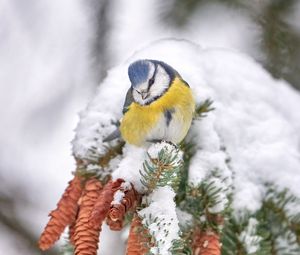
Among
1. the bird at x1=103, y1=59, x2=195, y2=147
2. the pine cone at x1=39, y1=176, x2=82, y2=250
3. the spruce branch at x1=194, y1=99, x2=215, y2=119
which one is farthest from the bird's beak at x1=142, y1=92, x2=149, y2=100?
the pine cone at x1=39, y1=176, x2=82, y2=250

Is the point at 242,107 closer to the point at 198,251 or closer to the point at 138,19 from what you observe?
the point at 198,251

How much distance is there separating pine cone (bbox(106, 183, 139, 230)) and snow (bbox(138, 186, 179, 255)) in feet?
0.07

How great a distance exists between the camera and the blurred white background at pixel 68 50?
1.63m

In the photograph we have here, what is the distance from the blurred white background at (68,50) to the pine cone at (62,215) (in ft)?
2.09

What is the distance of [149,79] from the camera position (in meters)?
→ 1.33

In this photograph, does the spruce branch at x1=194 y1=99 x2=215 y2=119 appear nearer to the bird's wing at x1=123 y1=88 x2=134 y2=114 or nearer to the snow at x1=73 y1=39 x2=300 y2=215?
the snow at x1=73 y1=39 x2=300 y2=215

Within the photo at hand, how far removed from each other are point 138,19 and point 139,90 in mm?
598

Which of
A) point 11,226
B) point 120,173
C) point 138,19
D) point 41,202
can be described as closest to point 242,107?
point 120,173

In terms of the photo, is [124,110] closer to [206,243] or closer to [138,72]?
[138,72]

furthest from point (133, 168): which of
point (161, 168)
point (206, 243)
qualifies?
point (206, 243)

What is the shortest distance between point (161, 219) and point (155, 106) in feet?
1.43

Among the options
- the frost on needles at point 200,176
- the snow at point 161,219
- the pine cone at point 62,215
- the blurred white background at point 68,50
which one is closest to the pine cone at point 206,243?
the frost on needles at point 200,176

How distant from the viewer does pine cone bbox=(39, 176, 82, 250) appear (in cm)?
110

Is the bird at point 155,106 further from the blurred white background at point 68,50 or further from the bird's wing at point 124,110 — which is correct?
the blurred white background at point 68,50
